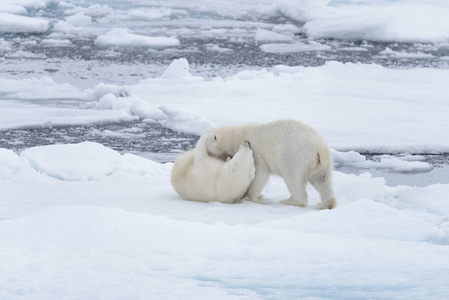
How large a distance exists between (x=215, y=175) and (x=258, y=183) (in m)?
0.27

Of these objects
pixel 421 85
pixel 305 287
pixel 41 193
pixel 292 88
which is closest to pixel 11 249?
pixel 305 287

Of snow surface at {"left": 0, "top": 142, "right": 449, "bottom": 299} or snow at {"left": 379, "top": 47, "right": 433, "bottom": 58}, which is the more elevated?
snow at {"left": 379, "top": 47, "right": 433, "bottom": 58}

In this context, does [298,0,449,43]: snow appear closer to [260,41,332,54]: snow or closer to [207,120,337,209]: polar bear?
[260,41,332,54]: snow

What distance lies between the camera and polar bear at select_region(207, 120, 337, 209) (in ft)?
Answer: 13.0

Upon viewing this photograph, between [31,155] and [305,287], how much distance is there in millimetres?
2869

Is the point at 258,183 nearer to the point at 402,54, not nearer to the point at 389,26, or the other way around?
the point at 402,54

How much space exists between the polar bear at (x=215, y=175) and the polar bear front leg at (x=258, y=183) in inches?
2.2

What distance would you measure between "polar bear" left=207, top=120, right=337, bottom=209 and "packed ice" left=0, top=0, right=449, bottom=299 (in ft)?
A: 0.40

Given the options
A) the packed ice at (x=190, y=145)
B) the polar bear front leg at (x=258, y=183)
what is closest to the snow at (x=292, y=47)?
the packed ice at (x=190, y=145)

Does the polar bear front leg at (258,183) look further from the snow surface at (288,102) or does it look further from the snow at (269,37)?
the snow at (269,37)

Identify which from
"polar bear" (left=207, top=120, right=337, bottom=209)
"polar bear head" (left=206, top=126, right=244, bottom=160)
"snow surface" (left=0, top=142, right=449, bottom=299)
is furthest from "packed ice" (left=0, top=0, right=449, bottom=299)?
"polar bear head" (left=206, top=126, right=244, bottom=160)

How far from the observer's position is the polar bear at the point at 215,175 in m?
4.01

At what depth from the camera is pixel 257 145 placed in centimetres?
412

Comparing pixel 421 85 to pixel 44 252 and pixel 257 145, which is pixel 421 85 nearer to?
pixel 257 145
